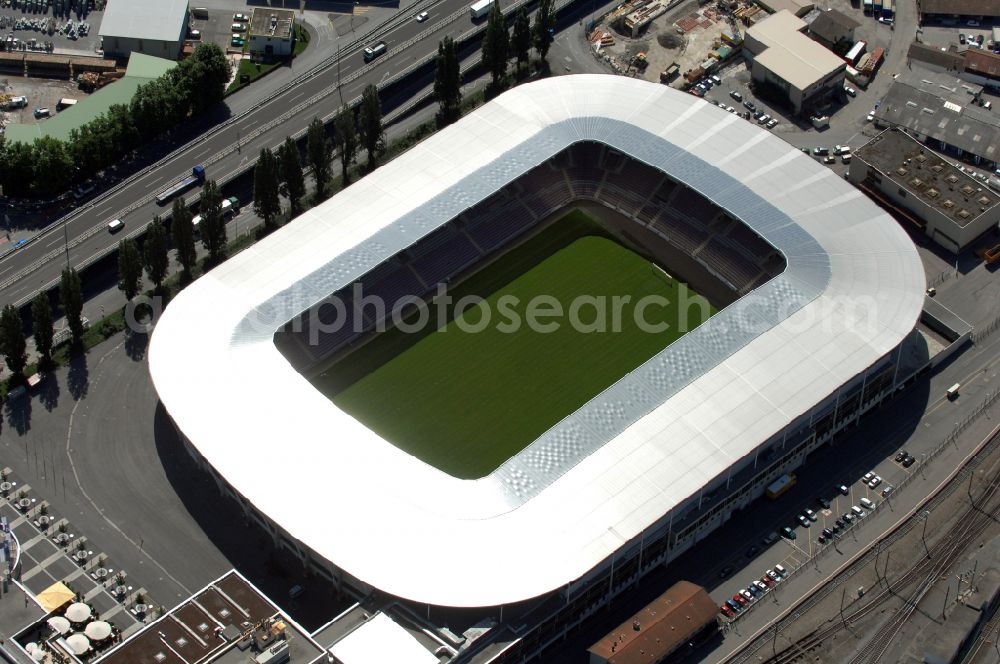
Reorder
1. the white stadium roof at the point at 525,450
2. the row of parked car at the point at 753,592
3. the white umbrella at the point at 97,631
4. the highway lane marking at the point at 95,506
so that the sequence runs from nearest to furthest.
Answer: the white stadium roof at the point at 525,450 < the white umbrella at the point at 97,631 < the row of parked car at the point at 753,592 < the highway lane marking at the point at 95,506

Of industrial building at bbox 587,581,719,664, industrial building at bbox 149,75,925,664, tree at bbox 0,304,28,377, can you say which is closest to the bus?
industrial building at bbox 149,75,925,664

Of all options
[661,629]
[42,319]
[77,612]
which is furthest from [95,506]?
[661,629]

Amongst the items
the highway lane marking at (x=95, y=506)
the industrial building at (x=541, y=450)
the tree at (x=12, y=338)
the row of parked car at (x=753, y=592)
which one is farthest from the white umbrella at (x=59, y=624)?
the row of parked car at (x=753, y=592)

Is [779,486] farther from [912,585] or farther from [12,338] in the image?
[12,338]

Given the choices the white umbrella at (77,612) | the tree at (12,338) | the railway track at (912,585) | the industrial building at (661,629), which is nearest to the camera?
the industrial building at (661,629)

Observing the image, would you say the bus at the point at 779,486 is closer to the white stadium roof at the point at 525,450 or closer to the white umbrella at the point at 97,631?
the white stadium roof at the point at 525,450

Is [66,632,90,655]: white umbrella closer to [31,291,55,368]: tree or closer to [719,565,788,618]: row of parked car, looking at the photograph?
[31,291,55,368]: tree

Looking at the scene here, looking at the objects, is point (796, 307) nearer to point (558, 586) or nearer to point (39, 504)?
point (558, 586)

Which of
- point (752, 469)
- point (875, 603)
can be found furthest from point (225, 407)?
point (875, 603)
